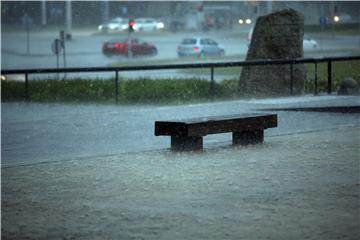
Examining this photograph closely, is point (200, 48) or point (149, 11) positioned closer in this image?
point (200, 48)

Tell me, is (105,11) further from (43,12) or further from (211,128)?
(211,128)

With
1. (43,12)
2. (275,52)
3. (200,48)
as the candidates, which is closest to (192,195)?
(275,52)

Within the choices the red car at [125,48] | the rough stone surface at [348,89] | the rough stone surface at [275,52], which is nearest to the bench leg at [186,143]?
the rough stone surface at [348,89]

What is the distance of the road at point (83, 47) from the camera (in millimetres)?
48844

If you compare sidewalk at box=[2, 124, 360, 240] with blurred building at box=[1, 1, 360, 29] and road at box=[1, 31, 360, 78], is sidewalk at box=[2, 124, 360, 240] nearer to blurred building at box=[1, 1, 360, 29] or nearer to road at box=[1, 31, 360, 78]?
road at box=[1, 31, 360, 78]

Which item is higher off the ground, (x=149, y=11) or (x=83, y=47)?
(x=149, y=11)

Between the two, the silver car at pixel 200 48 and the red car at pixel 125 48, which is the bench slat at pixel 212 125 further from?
the silver car at pixel 200 48

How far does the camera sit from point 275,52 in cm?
2648

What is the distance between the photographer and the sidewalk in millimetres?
8453

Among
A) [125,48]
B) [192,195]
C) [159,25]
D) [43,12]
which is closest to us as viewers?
[192,195]

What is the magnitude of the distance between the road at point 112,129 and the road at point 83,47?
1975cm

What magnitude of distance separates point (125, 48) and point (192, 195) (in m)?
46.5

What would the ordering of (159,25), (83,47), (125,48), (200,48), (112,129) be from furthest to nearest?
(159,25) → (83,47) → (200,48) → (125,48) → (112,129)

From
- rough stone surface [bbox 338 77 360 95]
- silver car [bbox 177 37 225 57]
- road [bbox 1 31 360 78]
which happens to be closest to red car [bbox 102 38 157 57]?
road [bbox 1 31 360 78]
